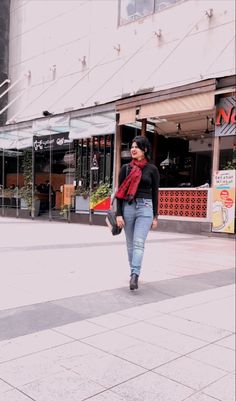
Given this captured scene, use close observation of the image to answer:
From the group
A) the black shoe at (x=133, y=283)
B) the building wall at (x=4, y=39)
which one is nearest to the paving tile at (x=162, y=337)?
the black shoe at (x=133, y=283)

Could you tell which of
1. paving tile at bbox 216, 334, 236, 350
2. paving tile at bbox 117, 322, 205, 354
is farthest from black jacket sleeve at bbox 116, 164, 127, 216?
paving tile at bbox 216, 334, 236, 350

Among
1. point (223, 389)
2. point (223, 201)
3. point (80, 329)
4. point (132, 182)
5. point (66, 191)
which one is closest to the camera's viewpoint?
point (223, 389)

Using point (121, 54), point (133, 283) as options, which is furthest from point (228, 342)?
point (121, 54)

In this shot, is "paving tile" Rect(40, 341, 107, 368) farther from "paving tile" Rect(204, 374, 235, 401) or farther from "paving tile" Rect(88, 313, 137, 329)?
"paving tile" Rect(204, 374, 235, 401)

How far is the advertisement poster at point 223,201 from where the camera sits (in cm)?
1054

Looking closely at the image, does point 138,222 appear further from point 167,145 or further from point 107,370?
point 167,145

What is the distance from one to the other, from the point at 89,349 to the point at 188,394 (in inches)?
26.5

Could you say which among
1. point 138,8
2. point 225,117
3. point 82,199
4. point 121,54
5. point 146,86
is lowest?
point 82,199

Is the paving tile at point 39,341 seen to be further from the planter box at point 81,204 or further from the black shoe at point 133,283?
the planter box at point 81,204

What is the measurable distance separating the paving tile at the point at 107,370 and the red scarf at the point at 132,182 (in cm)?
184

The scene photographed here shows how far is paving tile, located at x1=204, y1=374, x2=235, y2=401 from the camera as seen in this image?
92.8 inches

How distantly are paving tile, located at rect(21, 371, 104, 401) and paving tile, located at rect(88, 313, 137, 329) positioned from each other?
2.86 feet

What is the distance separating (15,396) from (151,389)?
701 mm

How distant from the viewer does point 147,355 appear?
9.07ft
